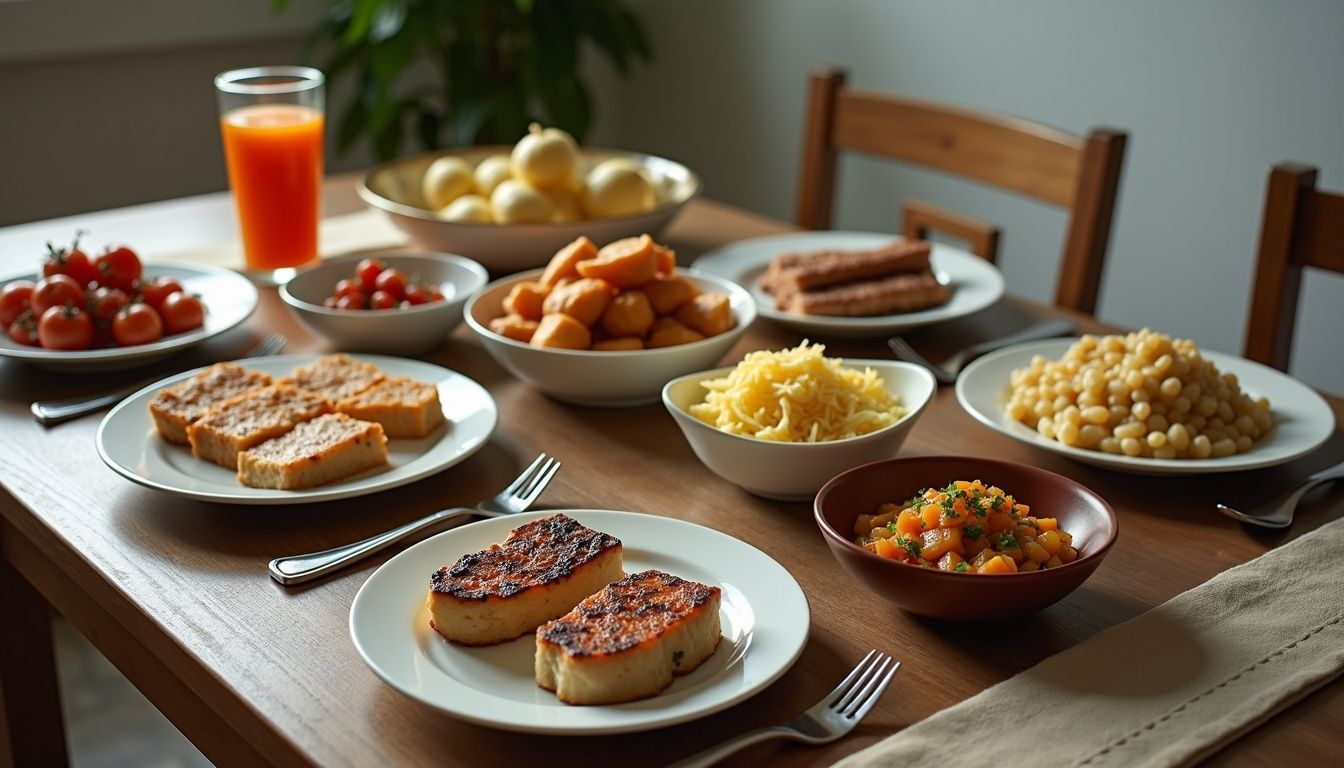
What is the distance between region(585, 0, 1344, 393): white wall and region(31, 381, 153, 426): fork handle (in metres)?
2.41

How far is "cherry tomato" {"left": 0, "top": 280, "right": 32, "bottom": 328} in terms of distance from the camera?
5.39 ft

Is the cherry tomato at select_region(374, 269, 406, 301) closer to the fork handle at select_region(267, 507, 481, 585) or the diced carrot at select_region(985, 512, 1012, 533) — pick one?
the fork handle at select_region(267, 507, 481, 585)

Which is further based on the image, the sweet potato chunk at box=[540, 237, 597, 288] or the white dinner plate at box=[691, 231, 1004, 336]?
the white dinner plate at box=[691, 231, 1004, 336]

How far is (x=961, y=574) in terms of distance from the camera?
97 cm

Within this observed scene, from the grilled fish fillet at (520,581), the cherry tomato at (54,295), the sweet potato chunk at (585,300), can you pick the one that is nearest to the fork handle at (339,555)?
the grilled fish fillet at (520,581)

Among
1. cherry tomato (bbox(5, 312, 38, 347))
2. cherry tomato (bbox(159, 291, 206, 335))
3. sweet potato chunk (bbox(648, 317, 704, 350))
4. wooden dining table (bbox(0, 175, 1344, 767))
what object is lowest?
wooden dining table (bbox(0, 175, 1344, 767))

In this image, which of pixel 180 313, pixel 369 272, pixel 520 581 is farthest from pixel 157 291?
pixel 520 581

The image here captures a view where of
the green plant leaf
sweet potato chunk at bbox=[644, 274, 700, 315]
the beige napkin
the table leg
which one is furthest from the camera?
the green plant leaf

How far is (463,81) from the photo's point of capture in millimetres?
3596

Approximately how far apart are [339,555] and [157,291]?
28.3 inches

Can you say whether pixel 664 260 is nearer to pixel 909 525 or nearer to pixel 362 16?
pixel 909 525

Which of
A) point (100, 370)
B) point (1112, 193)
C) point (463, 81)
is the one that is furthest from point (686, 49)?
point (100, 370)

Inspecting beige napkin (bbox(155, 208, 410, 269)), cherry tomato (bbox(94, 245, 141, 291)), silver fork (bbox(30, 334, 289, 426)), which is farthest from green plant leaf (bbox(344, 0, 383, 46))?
silver fork (bbox(30, 334, 289, 426))

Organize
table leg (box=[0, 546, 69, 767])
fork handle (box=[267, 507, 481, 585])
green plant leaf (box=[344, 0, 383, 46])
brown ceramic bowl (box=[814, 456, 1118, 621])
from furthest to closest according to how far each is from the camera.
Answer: green plant leaf (box=[344, 0, 383, 46]), table leg (box=[0, 546, 69, 767]), fork handle (box=[267, 507, 481, 585]), brown ceramic bowl (box=[814, 456, 1118, 621])
